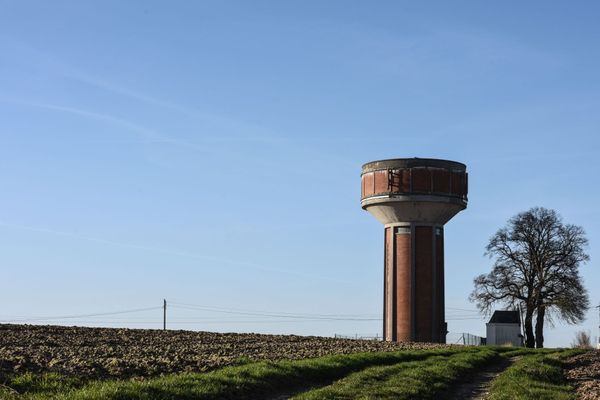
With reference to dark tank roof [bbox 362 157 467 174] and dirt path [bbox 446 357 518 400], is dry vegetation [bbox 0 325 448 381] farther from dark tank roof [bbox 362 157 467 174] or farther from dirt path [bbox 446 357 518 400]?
dark tank roof [bbox 362 157 467 174]

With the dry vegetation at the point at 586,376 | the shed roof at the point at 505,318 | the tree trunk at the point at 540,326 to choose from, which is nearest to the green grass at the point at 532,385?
the dry vegetation at the point at 586,376

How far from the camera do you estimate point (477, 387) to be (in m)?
25.0

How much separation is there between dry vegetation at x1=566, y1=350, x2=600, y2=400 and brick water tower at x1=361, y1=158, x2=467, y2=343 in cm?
2308

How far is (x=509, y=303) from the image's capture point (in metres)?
73.6

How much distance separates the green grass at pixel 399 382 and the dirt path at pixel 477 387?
1.09 feet

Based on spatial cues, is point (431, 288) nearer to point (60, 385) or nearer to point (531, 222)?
point (531, 222)

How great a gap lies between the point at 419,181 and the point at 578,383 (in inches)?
1482

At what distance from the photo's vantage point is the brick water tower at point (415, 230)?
6331 centimetres

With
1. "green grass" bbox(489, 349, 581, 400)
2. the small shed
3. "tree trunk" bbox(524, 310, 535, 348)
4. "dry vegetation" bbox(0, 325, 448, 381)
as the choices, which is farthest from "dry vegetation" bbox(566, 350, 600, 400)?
the small shed

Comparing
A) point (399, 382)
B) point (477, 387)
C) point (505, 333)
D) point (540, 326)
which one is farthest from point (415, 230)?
point (399, 382)

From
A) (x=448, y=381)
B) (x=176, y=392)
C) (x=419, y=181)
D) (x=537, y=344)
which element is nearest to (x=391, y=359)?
(x=448, y=381)

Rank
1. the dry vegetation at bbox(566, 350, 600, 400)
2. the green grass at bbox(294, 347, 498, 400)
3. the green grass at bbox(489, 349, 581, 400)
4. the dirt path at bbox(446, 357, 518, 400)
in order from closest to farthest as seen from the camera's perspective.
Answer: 1. the green grass at bbox(294, 347, 498, 400)
2. the green grass at bbox(489, 349, 581, 400)
3. the dry vegetation at bbox(566, 350, 600, 400)
4. the dirt path at bbox(446, 357, 518, 400)

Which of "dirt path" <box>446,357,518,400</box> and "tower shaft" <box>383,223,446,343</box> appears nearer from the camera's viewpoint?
"dirt path" <box>446,357,518,400</box>

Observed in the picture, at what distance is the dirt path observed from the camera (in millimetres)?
22438
